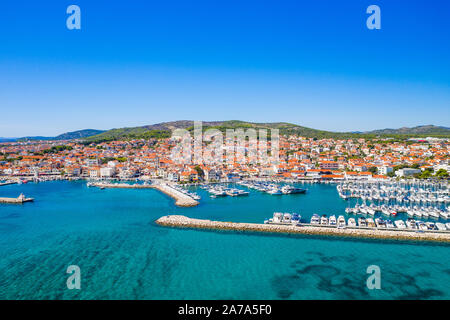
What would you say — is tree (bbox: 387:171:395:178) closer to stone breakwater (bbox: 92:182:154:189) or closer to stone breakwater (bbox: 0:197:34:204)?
stone breakwater (bbox: 92:182:154:189)

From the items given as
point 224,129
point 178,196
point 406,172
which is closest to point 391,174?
point 406,172

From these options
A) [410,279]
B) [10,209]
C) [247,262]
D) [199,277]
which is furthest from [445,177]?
[10,209]

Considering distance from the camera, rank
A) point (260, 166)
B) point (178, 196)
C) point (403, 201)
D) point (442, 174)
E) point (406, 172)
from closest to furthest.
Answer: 1. point (403, 201)
2. point (178, 196)
3. point (442, 174)
4. point (406, 172)
5. point (260, 166)

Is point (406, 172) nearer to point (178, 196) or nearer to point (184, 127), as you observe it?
point (178, 196)

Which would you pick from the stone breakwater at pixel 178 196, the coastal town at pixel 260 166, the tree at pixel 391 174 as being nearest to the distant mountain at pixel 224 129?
the coastal town at pixel 260 166

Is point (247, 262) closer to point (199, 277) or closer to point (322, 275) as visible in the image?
point (199, 277)
